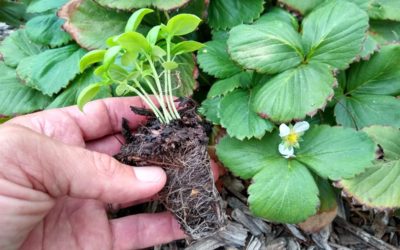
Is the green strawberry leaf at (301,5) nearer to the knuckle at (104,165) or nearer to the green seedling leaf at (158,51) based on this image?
the green seedling leaf at (158,51)

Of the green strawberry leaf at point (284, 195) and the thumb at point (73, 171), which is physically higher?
the thumb at point (73, 171)

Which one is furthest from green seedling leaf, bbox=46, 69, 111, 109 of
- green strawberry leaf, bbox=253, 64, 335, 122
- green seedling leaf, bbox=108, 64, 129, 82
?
green strawberry leaf, bbox=253, 64, 335, 122

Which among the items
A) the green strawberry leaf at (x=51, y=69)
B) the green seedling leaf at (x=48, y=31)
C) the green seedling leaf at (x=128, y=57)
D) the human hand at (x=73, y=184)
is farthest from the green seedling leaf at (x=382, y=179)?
the green seedling leaf at (x=48, y=31)

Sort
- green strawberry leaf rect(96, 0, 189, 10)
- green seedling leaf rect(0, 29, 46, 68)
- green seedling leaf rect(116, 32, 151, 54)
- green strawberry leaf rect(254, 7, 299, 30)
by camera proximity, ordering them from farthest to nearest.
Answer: green seedling leaf rect(0, 29, 46, 68), green strawberry leaf rect(254, 7, 299, 30), green strawberry leaf rect(96, 0, 189, 10), green seedling leaf rect(116, 32, 151, 54)

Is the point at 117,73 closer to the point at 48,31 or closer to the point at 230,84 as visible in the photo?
the point at 230,84

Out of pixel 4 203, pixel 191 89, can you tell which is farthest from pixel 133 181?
pixel 191 89

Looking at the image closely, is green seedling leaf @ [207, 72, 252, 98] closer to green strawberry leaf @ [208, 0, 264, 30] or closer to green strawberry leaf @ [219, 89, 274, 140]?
green strawberry leaf @ [219, 89, 274, 140]

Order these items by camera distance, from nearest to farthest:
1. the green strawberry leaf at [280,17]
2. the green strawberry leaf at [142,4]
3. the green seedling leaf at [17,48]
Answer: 1. the green strawberry leaf at [142,4]
2. the green strawberry leaf at [280,17]
3. the green seedling leaf at [17,48]
